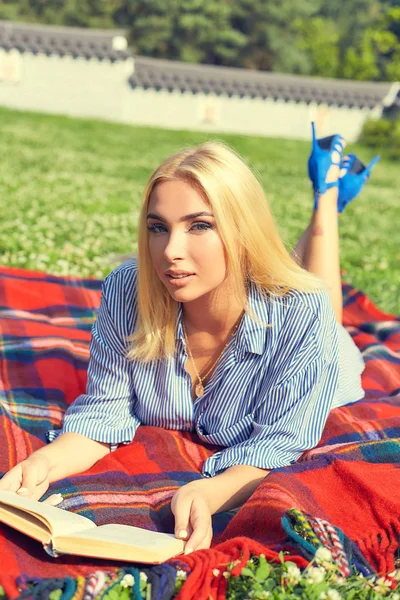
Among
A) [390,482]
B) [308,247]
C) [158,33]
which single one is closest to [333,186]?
[308,247]

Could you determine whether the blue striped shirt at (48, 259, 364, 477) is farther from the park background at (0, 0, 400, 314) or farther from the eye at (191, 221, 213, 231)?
the park background at (0, 0, 400, 314)

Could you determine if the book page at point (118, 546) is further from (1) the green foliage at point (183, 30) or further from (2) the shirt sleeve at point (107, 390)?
(1) the green foliage at point (183, 30)

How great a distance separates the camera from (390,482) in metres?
2.78

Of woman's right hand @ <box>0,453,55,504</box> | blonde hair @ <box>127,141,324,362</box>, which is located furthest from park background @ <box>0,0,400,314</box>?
woman's right hand @ <box>0,453,55,504</box>

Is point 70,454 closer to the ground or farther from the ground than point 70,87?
closer to the ground

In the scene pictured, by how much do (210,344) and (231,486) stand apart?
658 millimetres

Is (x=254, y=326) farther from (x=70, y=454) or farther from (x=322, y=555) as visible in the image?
(x=322, y=555)

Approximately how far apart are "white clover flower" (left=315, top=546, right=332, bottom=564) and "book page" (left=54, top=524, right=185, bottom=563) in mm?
431

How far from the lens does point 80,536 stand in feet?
7.66

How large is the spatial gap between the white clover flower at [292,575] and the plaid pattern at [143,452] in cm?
22

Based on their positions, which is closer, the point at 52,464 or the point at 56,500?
the point at 56,500

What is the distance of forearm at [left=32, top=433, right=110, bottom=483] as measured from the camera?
300cm

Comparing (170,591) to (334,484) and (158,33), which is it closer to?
(334,484)

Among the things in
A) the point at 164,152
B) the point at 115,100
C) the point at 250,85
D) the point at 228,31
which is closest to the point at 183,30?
the point at 228,31
